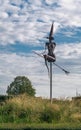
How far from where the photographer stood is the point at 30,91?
44.9m

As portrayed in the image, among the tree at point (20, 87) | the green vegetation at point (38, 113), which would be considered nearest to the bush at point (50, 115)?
the green vegetation at point (38, 113)

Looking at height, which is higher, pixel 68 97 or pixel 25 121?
pixel 68 97

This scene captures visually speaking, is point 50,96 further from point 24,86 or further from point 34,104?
point 24,86

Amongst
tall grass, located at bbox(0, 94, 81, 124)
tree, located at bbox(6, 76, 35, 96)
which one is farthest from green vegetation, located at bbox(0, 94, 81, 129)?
tree, located at bbox(6, 76, 35, 96)

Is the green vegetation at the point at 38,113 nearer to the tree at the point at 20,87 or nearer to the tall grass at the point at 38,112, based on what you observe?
the tall grass at the point at 38,112

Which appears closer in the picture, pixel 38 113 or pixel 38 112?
pixel 38 113

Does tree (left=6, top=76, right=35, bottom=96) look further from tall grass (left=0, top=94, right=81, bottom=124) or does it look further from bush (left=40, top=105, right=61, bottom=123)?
bush (left=40, top=105, right=61, bottom=123)

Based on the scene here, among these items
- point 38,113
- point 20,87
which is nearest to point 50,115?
point 38,113

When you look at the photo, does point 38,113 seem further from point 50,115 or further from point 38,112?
point 50,115

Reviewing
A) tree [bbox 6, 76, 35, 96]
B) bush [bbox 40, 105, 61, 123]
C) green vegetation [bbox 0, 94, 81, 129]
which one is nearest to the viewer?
green vegetation [bbox 0, 94, 81, 129]

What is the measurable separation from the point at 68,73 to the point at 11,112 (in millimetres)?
7333

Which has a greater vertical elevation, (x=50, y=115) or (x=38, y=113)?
(x=38, y=113)

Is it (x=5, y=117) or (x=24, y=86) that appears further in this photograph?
(x=24, y=86)

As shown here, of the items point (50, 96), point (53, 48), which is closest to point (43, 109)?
point (50, 96)
